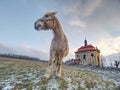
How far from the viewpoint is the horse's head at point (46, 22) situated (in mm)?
7664

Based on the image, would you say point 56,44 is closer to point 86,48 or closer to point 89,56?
point 89,56

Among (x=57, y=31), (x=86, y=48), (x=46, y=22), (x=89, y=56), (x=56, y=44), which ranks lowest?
(x=56, y=44)

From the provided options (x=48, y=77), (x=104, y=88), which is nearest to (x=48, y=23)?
(x=48, y=77)

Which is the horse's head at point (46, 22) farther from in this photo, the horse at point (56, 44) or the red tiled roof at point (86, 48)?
the red tiled roof at point (86, 48)

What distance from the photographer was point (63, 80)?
31.9 feet

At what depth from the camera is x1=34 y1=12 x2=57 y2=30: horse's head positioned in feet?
25.1

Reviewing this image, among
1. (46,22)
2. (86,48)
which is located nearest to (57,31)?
(46,22)

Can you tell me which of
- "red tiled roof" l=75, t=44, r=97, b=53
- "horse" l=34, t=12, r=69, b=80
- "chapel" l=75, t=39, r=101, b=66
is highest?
"red tiled roof" l=75, t=44, r=97, b=53

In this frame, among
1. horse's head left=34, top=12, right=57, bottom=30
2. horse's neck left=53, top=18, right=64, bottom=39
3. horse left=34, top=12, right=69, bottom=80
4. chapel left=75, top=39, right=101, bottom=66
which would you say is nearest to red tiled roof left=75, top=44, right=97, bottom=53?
chapel left=75, top=39, right=101, bottom=66

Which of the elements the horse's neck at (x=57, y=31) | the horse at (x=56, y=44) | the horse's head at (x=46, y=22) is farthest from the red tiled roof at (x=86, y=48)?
the horse's head at (x=46, y=22)

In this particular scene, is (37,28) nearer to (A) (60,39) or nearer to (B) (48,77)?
(A) (60,39)

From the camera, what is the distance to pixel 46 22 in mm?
8070

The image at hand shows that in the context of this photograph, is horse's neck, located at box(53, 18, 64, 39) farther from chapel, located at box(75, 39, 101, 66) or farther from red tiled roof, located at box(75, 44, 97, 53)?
red tiled roof, located at box(75, 44, 97, 53)

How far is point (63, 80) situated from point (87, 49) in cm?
3925
